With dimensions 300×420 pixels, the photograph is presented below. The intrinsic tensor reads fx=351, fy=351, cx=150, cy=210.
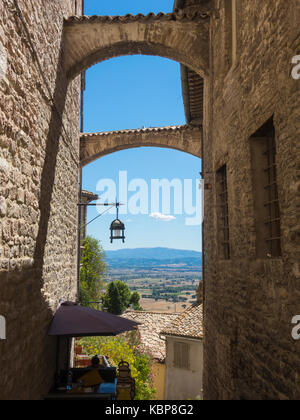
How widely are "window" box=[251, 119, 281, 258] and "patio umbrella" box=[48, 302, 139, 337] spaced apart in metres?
2.53

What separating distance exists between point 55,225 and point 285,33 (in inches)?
175

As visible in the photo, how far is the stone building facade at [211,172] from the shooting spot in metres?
3.43

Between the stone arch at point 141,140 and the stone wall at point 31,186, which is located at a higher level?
the stone arch at point 141,140

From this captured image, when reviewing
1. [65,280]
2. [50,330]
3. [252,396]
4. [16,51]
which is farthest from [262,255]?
[65,280]

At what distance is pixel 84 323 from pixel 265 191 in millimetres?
3355

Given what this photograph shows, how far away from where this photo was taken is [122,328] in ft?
18.3

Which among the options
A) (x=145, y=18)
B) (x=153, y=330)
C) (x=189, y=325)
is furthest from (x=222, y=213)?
(x=153, y=330)

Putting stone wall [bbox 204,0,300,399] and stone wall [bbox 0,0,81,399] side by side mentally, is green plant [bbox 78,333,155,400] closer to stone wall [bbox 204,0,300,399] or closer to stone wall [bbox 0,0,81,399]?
stone wall [bbox 204,0,300,399]

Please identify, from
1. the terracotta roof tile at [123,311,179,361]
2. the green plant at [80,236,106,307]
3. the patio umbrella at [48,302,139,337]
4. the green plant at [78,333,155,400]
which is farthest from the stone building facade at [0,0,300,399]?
the green plant at [80,236,106,307]

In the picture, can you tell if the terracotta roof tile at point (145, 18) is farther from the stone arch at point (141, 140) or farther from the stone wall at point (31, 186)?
the stone arch at point (141, 140)

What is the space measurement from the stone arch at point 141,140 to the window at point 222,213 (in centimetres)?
459

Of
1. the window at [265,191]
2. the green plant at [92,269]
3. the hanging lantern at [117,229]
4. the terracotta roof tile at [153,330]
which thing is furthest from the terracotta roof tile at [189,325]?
the window at [265,191]

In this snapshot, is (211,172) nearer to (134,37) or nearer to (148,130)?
(134,37)
